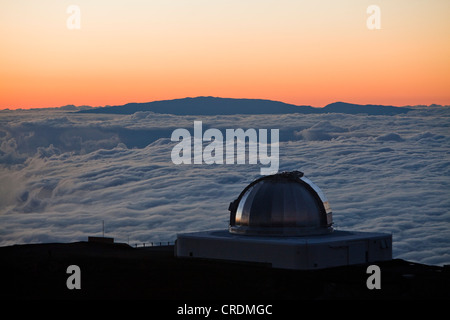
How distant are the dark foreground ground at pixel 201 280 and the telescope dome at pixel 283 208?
2.41 metres

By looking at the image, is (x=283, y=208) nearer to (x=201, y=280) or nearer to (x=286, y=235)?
(x=286, y=235)

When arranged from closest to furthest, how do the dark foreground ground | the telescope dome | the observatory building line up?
1. the dark foreground ground
2. the observatory building
3. the telescope dome

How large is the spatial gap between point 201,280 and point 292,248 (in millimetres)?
5265

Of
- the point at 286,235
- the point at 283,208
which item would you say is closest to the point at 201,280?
the point at 286,235

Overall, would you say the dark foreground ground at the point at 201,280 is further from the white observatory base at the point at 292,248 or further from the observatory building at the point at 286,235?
the observatory building at the point at 286,235

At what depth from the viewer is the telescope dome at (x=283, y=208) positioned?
48.8m

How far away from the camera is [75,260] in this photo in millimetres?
52844

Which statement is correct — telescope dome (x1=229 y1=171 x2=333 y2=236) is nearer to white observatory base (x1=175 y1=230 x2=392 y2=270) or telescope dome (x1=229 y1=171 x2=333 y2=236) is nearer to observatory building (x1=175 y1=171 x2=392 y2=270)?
observatory building (x1=175 y1=171 x2=392 y2=270)

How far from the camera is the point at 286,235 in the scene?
4862cm

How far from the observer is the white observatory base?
154ft

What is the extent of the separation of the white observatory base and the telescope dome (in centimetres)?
50

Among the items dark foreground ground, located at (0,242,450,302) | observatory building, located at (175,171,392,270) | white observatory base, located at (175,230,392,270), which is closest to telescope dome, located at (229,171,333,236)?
observatory building, located at (175,171,392,270)
